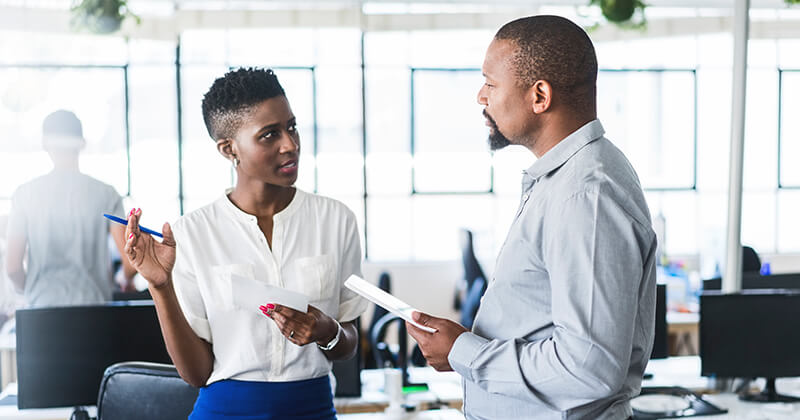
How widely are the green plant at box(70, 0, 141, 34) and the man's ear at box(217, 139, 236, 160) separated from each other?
3.06 metres

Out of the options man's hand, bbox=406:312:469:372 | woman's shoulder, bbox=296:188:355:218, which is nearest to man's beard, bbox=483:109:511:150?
man's hand, bbox=406:312:469:372

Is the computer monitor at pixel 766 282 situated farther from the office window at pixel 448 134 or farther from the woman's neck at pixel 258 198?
the office window at pixel 448 134

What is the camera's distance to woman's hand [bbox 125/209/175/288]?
1.51 m

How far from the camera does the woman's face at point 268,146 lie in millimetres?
1729

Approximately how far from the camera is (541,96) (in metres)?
1.31

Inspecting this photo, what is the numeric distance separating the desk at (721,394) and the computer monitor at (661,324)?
143 mm

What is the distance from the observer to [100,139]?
677 cm

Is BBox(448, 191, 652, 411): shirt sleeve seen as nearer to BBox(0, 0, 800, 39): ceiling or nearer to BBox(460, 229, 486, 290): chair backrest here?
BBox(460, 229, 486, 290): chair backrest

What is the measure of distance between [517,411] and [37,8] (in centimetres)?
636

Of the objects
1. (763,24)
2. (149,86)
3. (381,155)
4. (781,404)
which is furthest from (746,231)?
(149,86)

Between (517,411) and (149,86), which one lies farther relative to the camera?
(149,86)

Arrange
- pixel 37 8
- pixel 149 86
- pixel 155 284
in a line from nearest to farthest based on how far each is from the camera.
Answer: pixel 155 284, pixel 37 8, pixel 149 86

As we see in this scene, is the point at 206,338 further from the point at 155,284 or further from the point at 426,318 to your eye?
the point at 426,318

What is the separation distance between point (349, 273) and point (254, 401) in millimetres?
379
